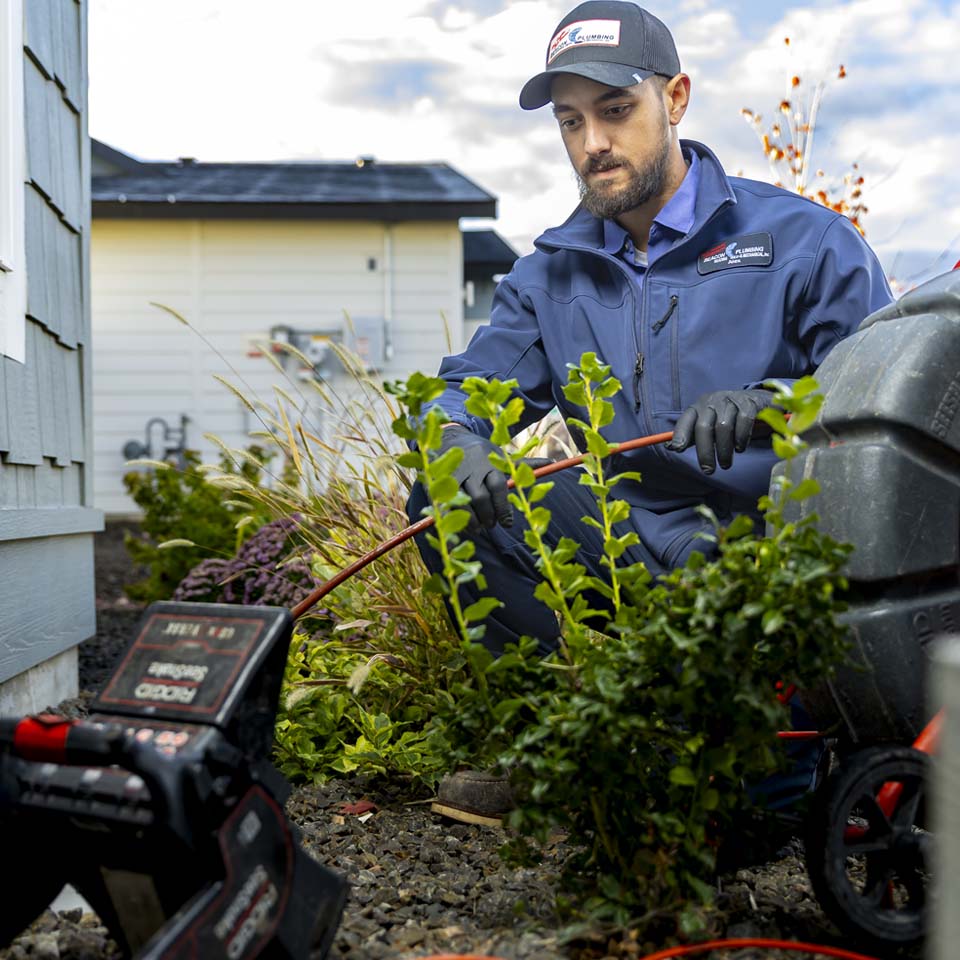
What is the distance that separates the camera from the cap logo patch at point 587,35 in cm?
259

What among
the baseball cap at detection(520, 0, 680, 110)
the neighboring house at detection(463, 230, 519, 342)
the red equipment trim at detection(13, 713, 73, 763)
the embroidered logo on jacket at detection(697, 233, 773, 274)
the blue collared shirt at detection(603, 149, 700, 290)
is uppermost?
the neighboring house at detection(463, 230, 519, 342)

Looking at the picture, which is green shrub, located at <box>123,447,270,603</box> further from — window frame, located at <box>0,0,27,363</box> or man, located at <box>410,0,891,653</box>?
man, located at <box>410,0,891,653</box>

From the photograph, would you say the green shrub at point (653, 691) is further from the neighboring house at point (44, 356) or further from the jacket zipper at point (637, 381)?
the neighboring house at point (44, 356)

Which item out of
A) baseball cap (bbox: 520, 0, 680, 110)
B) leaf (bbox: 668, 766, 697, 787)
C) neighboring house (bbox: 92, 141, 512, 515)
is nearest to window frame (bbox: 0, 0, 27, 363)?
baseball cap (bbox: 520, 0, 680, 110)

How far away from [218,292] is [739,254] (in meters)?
9.46

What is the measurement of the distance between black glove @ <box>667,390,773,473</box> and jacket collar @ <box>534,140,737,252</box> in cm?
65

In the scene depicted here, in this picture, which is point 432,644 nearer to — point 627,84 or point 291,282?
point 627,84

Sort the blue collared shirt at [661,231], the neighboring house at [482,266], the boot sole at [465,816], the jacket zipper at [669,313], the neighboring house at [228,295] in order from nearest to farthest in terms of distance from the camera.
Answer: the boot sole at [465,816] → the jacket zipper at [669,313] → the blue collared shirt at [661,231] → the neighboring house at [228,295] → the neighboring house at [482,266]

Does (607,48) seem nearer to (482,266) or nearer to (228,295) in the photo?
(228,295)

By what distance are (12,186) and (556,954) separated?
2.64m

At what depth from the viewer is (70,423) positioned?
13.1ft

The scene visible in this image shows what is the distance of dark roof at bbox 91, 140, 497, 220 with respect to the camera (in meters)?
10.8

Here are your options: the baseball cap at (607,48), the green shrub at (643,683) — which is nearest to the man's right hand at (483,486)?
the green shrub at (643,683)

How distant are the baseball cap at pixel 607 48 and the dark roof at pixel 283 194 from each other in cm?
811
